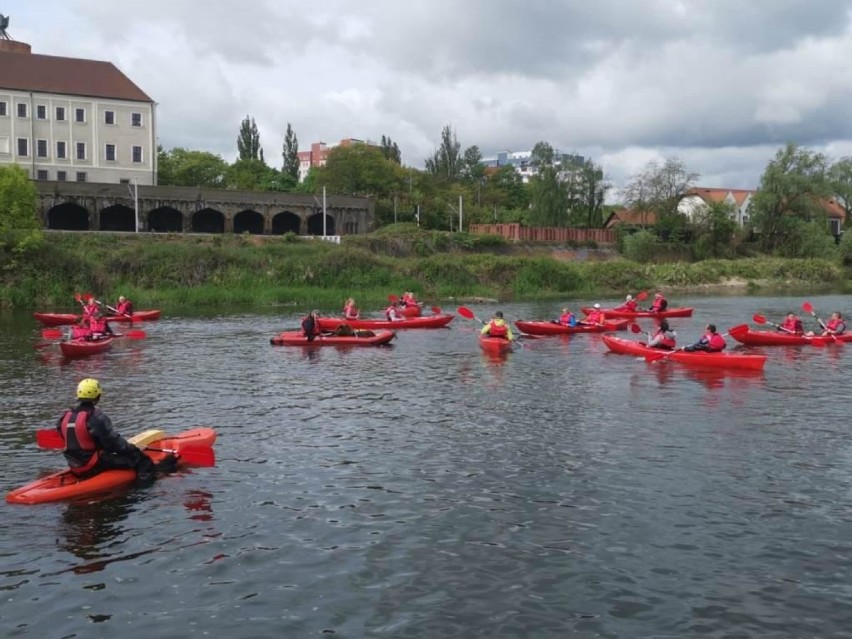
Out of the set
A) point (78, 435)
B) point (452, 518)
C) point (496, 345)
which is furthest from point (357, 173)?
point (452, 518)

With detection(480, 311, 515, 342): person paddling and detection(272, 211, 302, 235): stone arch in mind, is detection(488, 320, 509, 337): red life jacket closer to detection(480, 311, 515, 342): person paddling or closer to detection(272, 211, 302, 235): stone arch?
detection(480, 311, 515, 342): person paddling

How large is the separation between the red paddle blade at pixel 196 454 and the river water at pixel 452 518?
0.17 meters

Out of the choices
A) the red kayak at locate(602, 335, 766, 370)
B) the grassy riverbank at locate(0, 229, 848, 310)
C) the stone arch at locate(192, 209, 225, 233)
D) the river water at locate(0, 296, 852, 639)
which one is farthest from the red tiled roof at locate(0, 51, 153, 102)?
the red kayak at locate(602, 335, 766, 370)

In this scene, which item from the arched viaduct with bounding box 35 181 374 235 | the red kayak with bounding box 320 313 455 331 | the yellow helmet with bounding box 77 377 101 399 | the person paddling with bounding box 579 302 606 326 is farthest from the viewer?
the arched viaduct with bounding box 35 181 374 235

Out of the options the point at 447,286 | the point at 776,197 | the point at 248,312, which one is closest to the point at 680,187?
the point at 776,197

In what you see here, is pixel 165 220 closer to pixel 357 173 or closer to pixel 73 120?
pixel 73 120

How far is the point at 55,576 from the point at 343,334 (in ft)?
62.8

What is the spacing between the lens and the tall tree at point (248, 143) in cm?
10162

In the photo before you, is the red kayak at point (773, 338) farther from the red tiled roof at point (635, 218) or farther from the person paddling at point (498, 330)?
the red tiled roof at point (635, 218)

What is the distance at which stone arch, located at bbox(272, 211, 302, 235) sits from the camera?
236 ft

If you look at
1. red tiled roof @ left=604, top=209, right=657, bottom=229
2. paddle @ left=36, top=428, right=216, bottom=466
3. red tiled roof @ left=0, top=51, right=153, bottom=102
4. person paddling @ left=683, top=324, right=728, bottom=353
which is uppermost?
red tiled roof @ left=0, top=51, right=153, bottom=102

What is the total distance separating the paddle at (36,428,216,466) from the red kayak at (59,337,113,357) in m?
13.1

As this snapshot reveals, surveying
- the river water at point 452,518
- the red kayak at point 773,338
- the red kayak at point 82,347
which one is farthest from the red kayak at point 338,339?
the red kayak at point 773,338

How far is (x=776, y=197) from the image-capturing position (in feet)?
269
